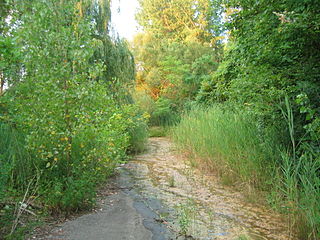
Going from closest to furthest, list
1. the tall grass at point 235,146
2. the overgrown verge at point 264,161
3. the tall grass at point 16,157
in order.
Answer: the overgrown verge at point 264,161
the tall grass at point 16,157
the tall grass at point 235,146

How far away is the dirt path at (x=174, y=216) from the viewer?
3.27 meters

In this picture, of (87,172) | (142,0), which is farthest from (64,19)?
(142,0)

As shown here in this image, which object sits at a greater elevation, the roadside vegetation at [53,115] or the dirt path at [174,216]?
the roadside vegetation at [53,115]

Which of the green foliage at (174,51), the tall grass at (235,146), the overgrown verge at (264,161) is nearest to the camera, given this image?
the overgrown verge at (264,161)

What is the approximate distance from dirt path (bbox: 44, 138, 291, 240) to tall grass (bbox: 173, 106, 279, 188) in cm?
40

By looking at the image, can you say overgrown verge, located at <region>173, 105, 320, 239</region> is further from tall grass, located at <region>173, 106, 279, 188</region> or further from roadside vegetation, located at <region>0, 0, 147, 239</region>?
roadside vegetation, located at <region>0, 0, 147, 239</region>

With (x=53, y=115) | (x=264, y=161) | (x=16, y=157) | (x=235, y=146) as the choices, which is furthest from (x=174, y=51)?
(x=16, y=157)

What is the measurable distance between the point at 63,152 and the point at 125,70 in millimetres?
6443

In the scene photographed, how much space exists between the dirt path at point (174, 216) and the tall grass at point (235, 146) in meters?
0.40

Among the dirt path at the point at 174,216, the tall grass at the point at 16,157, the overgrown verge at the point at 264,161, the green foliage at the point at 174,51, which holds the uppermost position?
the green foliage at the point at 174,51

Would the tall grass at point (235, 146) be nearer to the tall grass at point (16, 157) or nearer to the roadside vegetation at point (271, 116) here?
the roadside vegetation at point (271, 116)

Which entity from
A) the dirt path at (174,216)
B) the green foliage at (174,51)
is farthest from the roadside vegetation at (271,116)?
the green foliage at (174,51)

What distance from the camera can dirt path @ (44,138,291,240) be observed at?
327 cm

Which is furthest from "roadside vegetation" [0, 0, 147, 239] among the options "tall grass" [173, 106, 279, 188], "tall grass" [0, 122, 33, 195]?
"tall grass" [173, 106, 279, 188]
